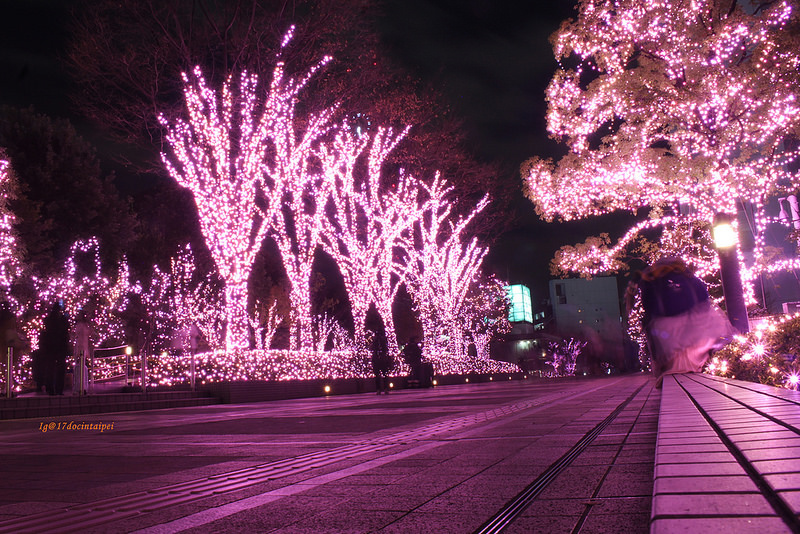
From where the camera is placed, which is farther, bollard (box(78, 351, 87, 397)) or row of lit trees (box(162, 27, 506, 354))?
row of lit trees (box(162, 27, 506, 354))

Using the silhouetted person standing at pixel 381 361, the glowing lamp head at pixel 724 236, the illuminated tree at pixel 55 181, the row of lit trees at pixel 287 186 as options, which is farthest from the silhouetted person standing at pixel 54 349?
the glowing lamp head at pixel 724 236

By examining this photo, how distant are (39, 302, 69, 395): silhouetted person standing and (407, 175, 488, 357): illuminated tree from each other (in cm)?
1507

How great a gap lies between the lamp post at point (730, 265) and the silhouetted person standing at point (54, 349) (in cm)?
1663

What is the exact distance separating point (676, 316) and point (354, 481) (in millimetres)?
7862

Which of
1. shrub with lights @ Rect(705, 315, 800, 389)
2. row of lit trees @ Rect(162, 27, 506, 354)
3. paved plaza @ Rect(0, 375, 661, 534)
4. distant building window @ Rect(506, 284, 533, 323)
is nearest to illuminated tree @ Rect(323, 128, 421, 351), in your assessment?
row of lit trees @ Rect(162, 27, 506, 354)

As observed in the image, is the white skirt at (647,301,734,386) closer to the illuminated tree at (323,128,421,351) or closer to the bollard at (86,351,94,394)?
the illuminated tree at (323,128,421,351)

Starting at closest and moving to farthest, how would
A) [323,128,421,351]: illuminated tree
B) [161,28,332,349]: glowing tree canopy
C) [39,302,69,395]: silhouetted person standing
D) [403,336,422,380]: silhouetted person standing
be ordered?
[161,28,332,349]: glowing tree canopy < [39,302,69,395]: silhouetted person standing < [323,128,421,351]: illuminated tree < [403,336,422,380]: silhouetted person standing

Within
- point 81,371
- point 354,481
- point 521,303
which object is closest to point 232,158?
point 81,371

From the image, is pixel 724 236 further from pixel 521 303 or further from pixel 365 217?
pixel 521 303

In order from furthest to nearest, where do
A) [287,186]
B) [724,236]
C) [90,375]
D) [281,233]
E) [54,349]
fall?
[281,233], [287,186], [90,375], [54,349], [724,236]

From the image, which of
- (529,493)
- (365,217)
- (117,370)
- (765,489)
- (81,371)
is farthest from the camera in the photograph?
(365,217)

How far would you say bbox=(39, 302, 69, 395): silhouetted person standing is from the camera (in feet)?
59.4

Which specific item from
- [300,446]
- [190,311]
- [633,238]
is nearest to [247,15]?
[633,238]

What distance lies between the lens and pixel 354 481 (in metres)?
3.38
